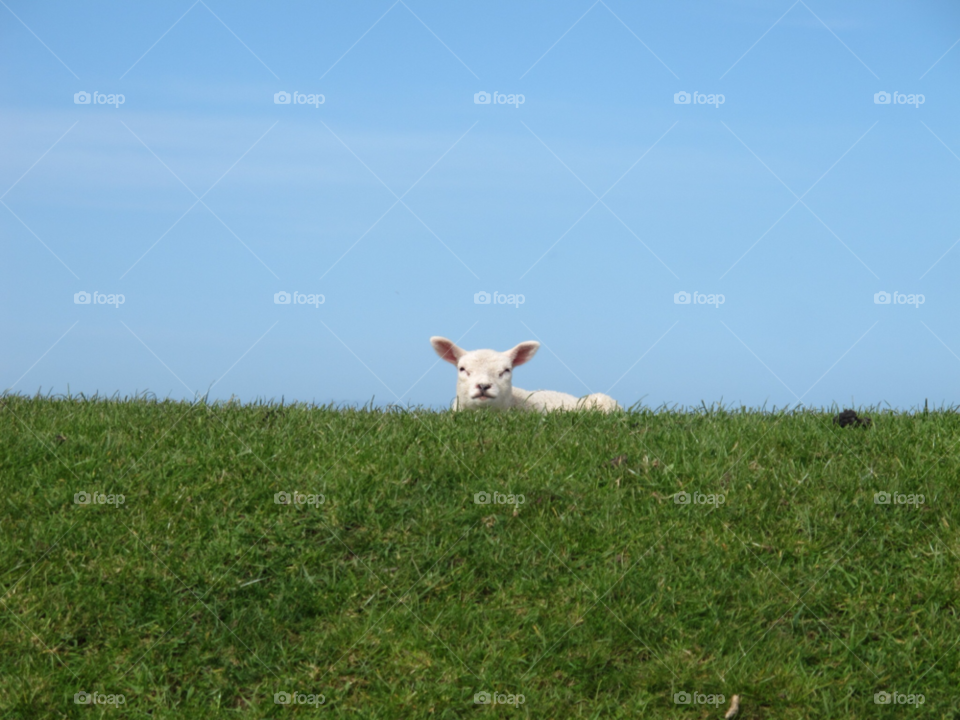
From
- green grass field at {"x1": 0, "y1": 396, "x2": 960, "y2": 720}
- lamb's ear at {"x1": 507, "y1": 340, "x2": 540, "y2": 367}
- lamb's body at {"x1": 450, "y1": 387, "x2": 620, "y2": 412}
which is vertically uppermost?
lamb's ear at {"x1": 507, "y1": 340, "x2": 540, "y2": 367}

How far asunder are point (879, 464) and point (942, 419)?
190 centimetres

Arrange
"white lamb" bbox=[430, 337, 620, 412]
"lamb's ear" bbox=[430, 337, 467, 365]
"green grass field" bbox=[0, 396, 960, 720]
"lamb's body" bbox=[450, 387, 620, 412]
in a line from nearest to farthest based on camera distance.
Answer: "green grass field" bbox=[0, 396, 960, 720] → "white lamb" bbox=[430, 337, 620, 412] → "lamb's ear" bbox=[430, 337, 467, 365] → "lamb's body" bbox=[450, 387, 620, 412]

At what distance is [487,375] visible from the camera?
1013cm

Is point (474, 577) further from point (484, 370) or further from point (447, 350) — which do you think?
point (447, 350)

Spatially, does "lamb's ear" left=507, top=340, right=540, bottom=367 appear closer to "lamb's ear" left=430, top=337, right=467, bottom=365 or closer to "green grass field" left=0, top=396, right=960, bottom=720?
"lamb's ear" left=430, top=337, right=467, bottom=365

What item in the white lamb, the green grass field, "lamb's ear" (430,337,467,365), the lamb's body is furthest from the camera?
the lamb's body

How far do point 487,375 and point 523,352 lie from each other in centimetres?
85

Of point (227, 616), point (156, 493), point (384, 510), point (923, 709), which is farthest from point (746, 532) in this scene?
point (156, 493)

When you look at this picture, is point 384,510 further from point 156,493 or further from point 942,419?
point 942,419

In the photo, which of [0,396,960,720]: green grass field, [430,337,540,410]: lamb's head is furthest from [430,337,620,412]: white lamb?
[0,396,960,720]: green grass field

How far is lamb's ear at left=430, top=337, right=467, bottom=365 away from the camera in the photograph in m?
10.5

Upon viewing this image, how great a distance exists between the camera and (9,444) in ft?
24.7

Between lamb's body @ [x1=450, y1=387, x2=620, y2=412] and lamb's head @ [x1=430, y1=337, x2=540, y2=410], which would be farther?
lamb's body @ [x1=450, y1=387, x2=620, y2=412]

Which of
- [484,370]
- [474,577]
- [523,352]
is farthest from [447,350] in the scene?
[474,577]
